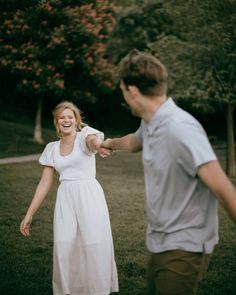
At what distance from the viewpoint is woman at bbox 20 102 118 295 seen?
16.0 feet

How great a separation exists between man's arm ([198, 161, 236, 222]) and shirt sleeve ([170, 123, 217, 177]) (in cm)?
3

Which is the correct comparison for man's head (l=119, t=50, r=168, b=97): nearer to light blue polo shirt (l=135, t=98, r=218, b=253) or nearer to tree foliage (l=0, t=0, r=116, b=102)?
light blue polo shirt (l=135, t=98, r=218, b=253)

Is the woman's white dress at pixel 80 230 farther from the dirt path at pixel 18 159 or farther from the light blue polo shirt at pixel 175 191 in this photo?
the dirt path at pixel 18 159

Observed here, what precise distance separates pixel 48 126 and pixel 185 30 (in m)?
18.6

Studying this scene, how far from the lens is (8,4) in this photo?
6645mm

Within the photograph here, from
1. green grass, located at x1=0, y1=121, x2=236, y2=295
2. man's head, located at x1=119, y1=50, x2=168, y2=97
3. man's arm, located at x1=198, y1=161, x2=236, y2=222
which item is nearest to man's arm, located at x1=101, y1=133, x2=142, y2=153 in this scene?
man's head, located at x1=119, y1=50, x2=168, y2=97

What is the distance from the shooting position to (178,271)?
108 inches

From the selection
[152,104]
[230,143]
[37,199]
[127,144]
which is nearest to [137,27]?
[230,143]

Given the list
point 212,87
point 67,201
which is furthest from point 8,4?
point 212,87

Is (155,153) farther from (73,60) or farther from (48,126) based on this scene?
(48,126)

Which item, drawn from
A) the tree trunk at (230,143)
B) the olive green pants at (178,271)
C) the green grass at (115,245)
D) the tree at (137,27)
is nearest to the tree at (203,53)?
the tree trunk at (230,143)

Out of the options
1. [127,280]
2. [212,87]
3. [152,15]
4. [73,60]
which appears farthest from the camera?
[152,15]

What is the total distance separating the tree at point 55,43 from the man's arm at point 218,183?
18950 mm

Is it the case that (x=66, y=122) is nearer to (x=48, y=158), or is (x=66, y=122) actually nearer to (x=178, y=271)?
(x=48, y=158)
